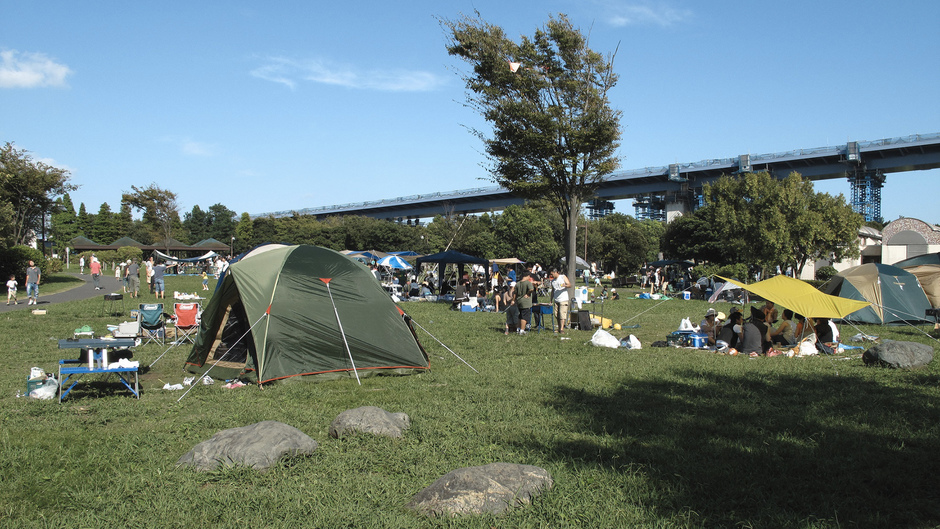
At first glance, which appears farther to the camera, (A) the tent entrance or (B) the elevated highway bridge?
(B) the elevated highway bridge

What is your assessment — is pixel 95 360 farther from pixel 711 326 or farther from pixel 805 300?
pixel 805 300

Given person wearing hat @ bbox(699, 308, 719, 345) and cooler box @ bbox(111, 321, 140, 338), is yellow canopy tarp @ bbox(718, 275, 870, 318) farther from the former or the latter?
cooler box @ bbox(111, 321, 140, 338)

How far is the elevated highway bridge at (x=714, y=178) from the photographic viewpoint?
56.6m

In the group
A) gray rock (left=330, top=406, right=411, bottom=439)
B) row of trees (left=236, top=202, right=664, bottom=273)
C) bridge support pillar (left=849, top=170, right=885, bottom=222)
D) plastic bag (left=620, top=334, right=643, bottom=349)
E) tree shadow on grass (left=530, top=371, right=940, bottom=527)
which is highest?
bridge support pillar (left=849, top=170, right=885, bottom=222)

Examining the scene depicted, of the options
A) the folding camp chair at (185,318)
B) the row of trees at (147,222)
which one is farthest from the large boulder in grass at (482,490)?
the row of trees at (147,222)

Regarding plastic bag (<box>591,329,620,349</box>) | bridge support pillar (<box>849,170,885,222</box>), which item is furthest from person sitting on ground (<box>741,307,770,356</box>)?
bridge support pillar (<box>849,170,885,222</box>)

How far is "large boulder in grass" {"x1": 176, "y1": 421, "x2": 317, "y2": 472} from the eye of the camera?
17.2 ft

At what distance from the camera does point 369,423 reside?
20.2 feet

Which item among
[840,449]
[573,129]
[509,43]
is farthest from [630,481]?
[509,43]

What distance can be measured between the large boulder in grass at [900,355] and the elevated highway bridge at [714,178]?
30775 mm

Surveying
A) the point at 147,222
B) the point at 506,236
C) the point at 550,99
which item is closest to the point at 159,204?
the point at 147,222

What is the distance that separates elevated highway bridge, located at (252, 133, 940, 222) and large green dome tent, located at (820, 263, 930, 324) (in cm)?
2307

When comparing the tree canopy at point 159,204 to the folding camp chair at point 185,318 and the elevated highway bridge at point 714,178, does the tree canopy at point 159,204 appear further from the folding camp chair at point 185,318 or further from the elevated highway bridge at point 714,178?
the folding camp chair at point 185,318

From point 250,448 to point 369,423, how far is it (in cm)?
122
